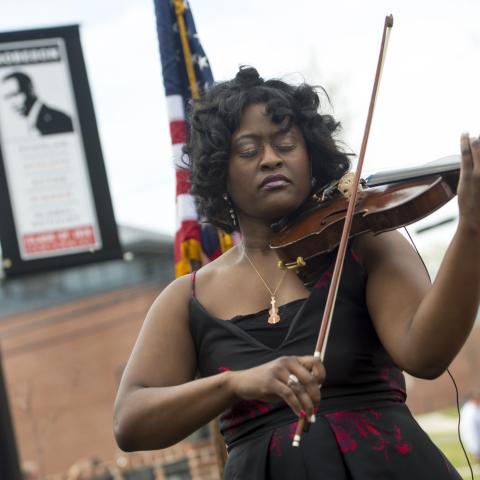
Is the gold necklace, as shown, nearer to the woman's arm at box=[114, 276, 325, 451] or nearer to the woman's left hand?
the woman's arm at box=[114, 276, 325, 451]

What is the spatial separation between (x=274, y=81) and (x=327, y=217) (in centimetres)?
49

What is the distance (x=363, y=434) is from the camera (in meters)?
2.43

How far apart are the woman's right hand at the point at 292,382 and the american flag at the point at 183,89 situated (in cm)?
207

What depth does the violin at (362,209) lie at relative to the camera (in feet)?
7.98

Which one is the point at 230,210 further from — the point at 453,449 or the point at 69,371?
the point at 69,371

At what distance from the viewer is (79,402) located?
2392 centimetres

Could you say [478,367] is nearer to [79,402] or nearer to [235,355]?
[79,402]

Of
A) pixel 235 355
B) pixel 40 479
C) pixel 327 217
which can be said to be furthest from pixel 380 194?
pixel 40 479

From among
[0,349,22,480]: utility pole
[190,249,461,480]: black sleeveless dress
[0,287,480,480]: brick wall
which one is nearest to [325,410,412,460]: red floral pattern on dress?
[190,249,461,480]: black sleeveless dress

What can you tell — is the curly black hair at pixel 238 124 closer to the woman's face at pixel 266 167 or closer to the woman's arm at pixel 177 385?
the woman's face at pixel 266 167

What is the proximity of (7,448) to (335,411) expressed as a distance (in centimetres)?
347

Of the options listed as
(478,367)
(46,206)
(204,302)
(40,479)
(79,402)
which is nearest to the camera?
(204,302)

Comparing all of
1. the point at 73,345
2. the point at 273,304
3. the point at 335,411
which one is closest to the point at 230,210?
the point at 273,304

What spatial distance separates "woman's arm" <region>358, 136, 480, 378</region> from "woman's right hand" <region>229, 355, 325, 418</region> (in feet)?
0.97
